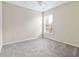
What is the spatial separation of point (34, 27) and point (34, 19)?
168mm

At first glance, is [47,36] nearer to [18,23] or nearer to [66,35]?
[66,35]

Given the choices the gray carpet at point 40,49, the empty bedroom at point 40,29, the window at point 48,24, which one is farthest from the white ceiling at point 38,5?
the gray carpet at point 40,49

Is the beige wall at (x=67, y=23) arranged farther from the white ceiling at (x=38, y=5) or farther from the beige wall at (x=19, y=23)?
the beige wall at (x=19, y=23)

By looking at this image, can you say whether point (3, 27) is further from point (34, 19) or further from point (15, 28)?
point (34, 19)

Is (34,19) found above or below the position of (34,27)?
above

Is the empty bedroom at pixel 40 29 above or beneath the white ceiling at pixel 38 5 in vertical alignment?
beneath

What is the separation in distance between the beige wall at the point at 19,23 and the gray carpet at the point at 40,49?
0.48ft

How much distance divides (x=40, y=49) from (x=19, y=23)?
0.70 meters

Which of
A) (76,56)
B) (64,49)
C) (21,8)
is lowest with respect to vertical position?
(76,56)

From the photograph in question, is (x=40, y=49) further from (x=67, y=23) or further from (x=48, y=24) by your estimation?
(x=67, y=23)

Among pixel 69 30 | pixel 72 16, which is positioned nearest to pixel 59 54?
pixel 69 30

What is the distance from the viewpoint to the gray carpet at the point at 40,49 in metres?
1.68

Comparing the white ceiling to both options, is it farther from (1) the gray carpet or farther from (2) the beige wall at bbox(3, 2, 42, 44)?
(1) the gray carpet

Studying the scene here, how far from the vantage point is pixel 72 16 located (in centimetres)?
169
